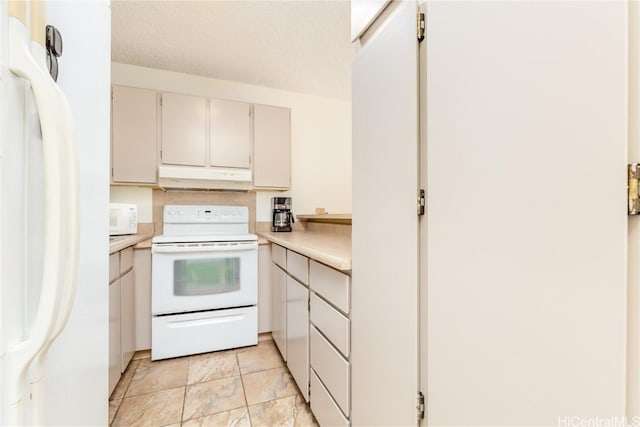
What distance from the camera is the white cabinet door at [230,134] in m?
2.44

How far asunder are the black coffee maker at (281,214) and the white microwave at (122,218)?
1204 mm

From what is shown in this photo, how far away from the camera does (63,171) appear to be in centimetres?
44

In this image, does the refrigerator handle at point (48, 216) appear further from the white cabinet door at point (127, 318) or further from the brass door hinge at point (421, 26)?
the white cabinet door at point (127, 318)

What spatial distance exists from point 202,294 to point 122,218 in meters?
0.88

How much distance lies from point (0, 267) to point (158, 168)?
2137 millimetres

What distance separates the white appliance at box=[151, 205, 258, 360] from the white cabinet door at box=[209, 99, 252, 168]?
28.5 inches

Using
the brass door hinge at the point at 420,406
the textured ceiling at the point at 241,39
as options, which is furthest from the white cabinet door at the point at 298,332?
the textured ceiling at the point at 241,39

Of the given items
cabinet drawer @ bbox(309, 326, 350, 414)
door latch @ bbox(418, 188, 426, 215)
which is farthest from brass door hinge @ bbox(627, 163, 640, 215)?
cabinet drawer @ bbox(309, 326, 350, 414)

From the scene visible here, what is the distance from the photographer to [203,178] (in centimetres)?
234

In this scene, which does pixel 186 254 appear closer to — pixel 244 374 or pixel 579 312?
pixel 244 374

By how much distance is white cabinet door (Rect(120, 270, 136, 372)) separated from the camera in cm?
181

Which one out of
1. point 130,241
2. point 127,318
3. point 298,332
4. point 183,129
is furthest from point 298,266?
point 183,129

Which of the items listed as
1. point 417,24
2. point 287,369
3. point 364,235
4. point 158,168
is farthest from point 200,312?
point 417,24

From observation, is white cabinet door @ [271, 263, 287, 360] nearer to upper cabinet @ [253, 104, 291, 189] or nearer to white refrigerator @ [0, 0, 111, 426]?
upper cabinet @ [253, 104, 291, 189]
